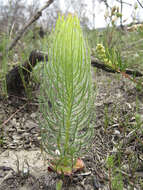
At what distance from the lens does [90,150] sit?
173 centimetres

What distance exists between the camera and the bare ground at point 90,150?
143 centimetres

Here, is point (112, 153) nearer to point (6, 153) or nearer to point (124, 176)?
point (124, 176)

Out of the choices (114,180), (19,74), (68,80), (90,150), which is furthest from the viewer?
(19,74)

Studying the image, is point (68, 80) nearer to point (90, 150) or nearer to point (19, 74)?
point (90, 150)

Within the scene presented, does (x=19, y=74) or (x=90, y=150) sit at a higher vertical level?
(x=19, y=74)

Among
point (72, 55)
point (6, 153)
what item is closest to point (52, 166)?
point (6, 153)

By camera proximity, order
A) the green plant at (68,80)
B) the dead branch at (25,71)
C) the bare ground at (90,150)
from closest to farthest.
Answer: the green plant at (68,80)
the bare ground at (90,150)
the dead branch at (25,71)

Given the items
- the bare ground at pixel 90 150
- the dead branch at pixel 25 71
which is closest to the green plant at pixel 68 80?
the bare ground at pixel 90 150

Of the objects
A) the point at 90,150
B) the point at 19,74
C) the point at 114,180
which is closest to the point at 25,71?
the point at 19,74

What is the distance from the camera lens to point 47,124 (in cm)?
144

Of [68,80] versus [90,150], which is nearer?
[68,80]

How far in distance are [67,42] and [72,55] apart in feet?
0.30

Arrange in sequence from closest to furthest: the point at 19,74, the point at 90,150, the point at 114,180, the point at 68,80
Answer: the point at 68,80 → the point at 114,180 → the point at 90,150 → the point at 19,74

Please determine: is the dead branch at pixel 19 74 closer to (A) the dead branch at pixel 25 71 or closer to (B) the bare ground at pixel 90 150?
(A) the dead branch at pixel 25 71
